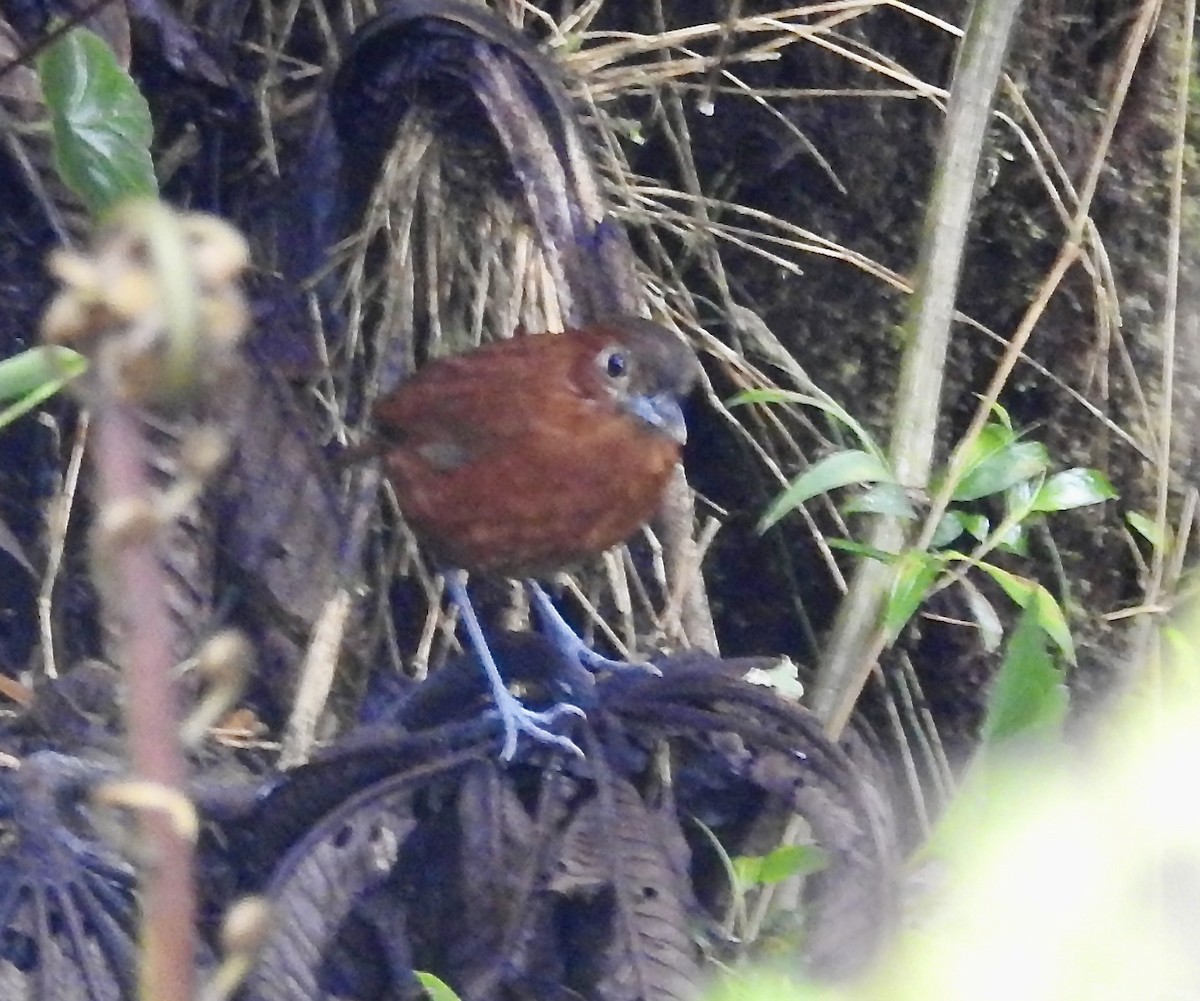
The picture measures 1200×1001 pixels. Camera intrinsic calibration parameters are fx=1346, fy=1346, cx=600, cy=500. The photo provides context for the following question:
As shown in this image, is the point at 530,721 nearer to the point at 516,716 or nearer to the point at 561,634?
the point at 516,716

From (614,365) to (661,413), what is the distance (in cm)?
7

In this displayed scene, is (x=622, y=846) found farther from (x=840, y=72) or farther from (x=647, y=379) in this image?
(x=840, y=72)

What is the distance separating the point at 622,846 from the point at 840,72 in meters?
1.07

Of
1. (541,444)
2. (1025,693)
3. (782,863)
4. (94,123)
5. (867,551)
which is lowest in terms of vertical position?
(782,863)

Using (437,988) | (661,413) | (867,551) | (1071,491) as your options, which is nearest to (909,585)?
(867,551)

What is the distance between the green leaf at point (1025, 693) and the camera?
2.52ft

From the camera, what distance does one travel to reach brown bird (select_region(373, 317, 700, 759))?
121 centimetres

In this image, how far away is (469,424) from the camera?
124 cm

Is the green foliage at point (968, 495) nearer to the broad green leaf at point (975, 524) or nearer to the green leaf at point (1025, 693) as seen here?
the broad green leaf at point (975, 524)

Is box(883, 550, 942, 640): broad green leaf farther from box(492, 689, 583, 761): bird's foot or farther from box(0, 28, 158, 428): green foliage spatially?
box(0, 28, 158, 428): green foliage

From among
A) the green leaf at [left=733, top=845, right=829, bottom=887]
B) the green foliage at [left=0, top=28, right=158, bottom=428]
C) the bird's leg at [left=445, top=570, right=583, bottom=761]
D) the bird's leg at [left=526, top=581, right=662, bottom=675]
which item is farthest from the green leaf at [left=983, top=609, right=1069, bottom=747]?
the green foliage at [left=0, top=28, right=158, bottom=428]

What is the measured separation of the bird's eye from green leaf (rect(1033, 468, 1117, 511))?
1.24 ft

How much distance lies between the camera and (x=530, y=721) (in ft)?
2.89

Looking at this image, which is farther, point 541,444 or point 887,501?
point 541,444
